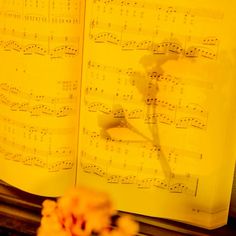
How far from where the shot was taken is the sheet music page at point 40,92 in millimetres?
935

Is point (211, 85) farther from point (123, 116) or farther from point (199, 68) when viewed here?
point (123, 116)

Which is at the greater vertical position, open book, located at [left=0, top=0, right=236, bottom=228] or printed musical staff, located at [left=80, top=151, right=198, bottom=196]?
open book, located at [left=0, top=0, right=236, bottom=228]

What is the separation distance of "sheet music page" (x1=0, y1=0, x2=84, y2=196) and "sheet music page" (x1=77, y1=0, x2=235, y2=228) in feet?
0.10

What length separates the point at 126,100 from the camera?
3.11ft

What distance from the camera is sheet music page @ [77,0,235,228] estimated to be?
87 cm

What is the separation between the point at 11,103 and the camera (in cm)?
102

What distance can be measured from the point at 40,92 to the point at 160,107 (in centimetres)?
25

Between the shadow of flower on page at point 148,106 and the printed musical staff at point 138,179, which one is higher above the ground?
the shadow of flower on page at point 148,106

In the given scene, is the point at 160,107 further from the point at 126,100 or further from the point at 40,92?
the point at 40,92

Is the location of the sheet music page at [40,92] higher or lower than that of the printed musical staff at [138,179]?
higher

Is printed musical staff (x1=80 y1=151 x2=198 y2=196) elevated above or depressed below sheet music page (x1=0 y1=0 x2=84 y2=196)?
Result: below

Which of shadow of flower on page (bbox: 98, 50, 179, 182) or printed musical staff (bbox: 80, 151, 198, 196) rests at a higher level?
shadow of flower on page (bbox: 98, 50, 179, 182)

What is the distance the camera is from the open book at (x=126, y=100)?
2.89 ft

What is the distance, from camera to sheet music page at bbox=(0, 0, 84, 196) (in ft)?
3.07
